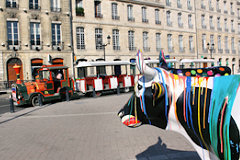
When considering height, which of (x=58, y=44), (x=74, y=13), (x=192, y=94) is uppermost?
(x=74, y=13)

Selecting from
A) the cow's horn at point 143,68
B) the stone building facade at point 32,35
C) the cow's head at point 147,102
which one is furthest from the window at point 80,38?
the cow's horn at point 143,68

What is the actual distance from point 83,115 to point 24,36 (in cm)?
1621

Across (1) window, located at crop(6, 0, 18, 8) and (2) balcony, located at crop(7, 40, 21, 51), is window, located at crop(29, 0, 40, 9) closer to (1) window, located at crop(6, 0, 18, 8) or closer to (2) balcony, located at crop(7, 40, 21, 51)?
(1) window, located at crop(6, 0, 18, 8)

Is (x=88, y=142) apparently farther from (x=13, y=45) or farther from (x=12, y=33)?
(x=12, y=33)

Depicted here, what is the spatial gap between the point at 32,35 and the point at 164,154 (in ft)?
70.7

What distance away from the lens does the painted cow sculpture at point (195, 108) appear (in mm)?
1844

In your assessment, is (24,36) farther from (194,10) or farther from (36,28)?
(194,10)

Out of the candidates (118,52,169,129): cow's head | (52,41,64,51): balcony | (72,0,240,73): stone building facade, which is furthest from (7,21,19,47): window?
(118,52,169,129): cow's head

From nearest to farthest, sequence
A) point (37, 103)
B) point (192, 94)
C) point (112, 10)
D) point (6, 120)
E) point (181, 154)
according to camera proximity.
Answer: point (192, 94) < point (181, 154) < point (6, 120) < point (37, 103) < point (112, 10)

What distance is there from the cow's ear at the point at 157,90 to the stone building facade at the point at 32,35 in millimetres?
21773

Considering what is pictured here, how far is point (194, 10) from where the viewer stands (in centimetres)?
3516

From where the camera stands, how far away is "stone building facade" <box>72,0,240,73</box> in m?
25.3

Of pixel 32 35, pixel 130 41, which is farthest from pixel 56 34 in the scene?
pixel 130 41

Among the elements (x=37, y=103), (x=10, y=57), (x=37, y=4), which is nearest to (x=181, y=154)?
(x=37, y=103)
